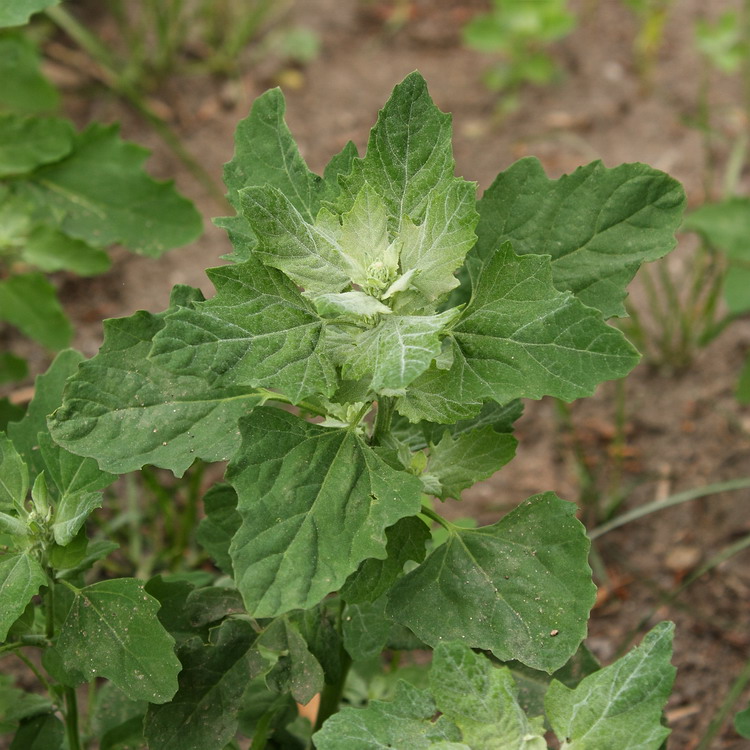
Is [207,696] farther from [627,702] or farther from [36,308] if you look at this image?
[36,308]

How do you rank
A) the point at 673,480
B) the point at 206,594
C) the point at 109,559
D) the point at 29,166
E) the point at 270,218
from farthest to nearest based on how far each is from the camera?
the point at 673,480 → the point at 109,559 → the point at 29,166 → the point at 206,594 → the point at 270,218

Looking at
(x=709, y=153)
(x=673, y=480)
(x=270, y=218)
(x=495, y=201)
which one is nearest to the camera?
(x=270, y=218)

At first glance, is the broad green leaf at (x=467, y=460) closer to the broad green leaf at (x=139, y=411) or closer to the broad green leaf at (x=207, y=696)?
the broad green leaf at (x=139, y=411)

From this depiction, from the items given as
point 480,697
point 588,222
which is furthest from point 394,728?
point 588,222

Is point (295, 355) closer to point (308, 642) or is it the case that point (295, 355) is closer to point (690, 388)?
point (308, 642)

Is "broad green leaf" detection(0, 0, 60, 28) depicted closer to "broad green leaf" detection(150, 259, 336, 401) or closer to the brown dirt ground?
"broad green leaf" detection(150, 259, 336, 401)

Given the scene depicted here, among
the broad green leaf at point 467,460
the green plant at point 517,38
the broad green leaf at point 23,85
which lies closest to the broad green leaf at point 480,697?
the broad green leaf at point 467,460

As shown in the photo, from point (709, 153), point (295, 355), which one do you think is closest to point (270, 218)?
point (295, 355)
